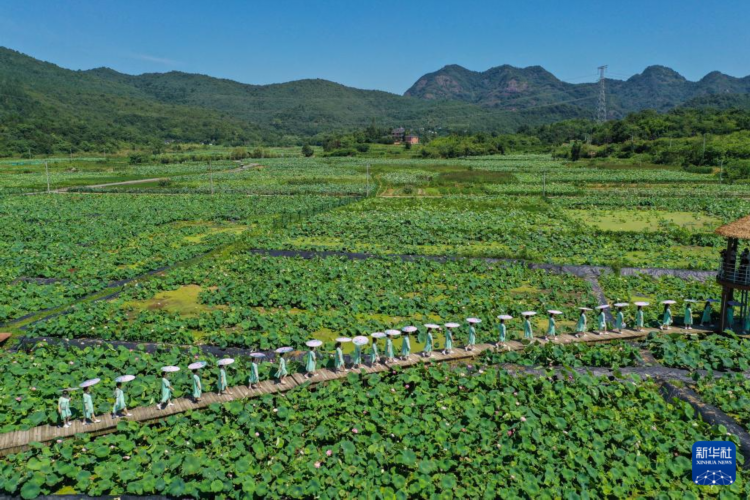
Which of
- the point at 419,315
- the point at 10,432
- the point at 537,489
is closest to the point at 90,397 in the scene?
the point at 10,432

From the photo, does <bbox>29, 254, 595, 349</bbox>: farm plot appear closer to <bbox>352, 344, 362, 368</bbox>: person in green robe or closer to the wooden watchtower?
<bbox>352, 344, 362, 368</bbox>: person in green robe

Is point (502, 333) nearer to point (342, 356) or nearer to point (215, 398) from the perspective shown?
point (342, 356)

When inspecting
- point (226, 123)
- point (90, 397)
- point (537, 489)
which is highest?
point (226, 123)

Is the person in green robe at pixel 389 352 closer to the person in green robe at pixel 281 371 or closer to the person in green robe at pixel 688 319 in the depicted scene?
the person in green robe at pixel 281 371

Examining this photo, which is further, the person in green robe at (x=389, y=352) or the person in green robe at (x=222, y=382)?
the person in green robe at (x=389, y=352)

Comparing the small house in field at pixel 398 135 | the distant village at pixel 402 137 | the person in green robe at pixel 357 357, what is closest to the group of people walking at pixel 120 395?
the person in green robe at pixel 357 357

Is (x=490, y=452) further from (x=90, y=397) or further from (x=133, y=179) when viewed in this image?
(x=133, y=179)
